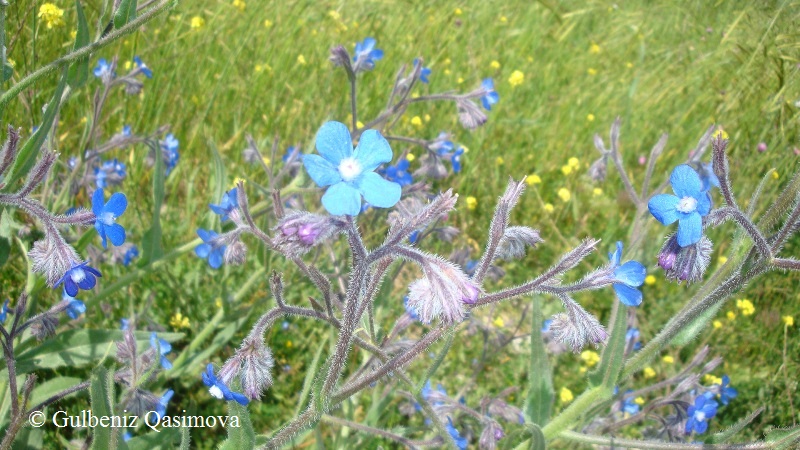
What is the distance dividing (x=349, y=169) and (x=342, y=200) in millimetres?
86

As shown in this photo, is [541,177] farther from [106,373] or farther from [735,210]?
[106,373]

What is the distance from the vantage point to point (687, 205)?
1414 millimetres

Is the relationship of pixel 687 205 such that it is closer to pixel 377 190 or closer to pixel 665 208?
pixel 665 208

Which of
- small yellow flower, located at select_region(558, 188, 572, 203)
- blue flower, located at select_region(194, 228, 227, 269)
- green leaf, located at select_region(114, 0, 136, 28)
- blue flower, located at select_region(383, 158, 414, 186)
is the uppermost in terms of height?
small yellow flower, located at select_region(558, 188, 572, 203)

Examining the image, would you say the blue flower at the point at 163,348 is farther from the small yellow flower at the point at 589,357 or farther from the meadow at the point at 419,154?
the small yellow flower at the point at 589,357

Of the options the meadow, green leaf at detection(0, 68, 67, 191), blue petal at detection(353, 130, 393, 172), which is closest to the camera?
blue petal at detection(353, 130, 393, 172)

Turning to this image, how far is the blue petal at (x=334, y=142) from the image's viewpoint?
1.22 meters

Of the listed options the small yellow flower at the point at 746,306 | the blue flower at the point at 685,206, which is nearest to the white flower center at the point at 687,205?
the blue flower at the point at 685,206

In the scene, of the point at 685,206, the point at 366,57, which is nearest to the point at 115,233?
the point at 685,206

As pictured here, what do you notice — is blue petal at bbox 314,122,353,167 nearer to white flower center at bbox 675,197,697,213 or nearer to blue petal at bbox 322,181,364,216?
blue petal at bbox 322,181,364,216

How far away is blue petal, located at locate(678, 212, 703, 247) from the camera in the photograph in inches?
55.7

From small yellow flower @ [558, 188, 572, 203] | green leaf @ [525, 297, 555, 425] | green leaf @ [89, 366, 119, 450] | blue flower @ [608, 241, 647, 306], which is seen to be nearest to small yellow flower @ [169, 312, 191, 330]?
green leaf @ [89, 366, 119, 450]

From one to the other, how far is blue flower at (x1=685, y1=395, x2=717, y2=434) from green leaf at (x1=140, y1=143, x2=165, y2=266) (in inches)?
74.7

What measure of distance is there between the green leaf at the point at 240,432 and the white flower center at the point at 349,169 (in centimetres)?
56
